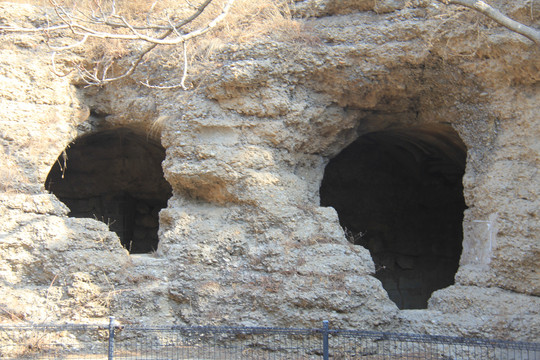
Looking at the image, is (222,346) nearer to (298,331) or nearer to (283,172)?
(298,331)

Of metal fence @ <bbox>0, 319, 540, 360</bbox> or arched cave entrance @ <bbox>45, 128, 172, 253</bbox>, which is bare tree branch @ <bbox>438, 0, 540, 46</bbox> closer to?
metal fence @ <bbox>0, 319, 540, 360</bbox>

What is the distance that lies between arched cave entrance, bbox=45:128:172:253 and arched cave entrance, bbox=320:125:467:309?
271cm

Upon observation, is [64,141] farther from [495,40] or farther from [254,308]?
[495,40]

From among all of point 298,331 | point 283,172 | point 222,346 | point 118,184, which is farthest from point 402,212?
point 298,331

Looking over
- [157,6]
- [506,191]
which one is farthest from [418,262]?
[157,6]

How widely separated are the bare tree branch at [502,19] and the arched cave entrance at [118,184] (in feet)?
15.1

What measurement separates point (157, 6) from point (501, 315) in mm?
5180

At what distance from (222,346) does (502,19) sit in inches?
161

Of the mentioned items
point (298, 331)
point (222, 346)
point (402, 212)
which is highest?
point (402, 212)

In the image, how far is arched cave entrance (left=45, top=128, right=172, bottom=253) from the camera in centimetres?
942

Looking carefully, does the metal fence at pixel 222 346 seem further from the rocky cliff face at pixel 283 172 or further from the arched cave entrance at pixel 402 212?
the arched cave entrance at pixel 402 212

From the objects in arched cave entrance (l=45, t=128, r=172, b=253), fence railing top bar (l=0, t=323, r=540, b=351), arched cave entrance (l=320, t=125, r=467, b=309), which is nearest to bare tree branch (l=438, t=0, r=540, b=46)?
fence railing top bar (l=0, t=323, r=540, b=351)

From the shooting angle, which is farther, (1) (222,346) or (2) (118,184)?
(2) (118,184)

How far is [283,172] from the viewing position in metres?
6.93
